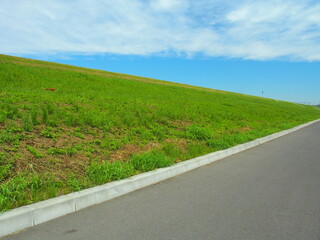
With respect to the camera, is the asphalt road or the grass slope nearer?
the asphalt road

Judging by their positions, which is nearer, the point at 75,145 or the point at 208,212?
the point at 208,212

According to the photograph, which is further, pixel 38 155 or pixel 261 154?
pixel 261 154

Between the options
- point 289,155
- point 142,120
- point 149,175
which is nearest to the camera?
point 149,175

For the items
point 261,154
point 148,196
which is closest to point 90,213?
point 148,196

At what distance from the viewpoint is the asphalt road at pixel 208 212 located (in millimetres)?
3191

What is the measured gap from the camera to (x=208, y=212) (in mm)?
3807

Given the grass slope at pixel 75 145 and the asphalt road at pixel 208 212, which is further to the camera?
the grass slope at pixel 75 145

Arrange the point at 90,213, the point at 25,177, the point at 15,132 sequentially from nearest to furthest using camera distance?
the point at 90,213 → the point at 25,177 → the point at 15,132

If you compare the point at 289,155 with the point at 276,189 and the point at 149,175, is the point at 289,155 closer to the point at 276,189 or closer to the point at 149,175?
the point at 276,189

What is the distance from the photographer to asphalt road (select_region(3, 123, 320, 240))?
3.19m

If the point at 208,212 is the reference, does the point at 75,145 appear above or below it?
above

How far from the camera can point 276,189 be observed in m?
4.89

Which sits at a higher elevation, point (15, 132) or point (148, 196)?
point (15, 132)

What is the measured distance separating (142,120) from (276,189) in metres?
6.00
